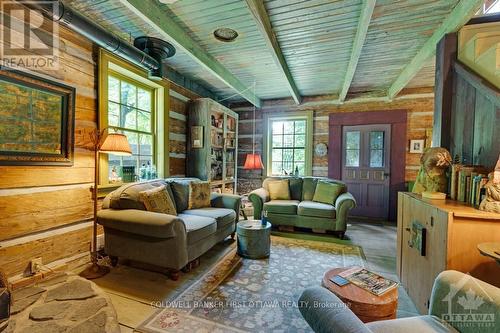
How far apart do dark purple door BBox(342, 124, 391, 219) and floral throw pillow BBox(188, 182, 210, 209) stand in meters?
3.07

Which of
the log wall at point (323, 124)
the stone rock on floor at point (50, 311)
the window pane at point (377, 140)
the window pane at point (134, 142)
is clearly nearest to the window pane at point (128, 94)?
the window pane at point (134, 142)

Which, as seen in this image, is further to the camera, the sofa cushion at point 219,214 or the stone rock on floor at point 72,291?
the sofa cushion at point 219,214

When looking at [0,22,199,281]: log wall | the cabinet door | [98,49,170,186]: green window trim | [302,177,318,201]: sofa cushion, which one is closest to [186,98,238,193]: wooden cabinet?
[98,49,170,186]: green window trim

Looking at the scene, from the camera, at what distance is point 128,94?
124 inches

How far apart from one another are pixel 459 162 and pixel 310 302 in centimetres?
200

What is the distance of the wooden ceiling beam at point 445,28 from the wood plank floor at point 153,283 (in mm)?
2519

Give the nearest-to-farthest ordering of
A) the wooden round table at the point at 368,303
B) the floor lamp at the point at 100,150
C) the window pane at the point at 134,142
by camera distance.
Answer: the wooden round table at the point at 368,303 < the floor lamp at the point at 100,150 < the window pane at the point at 134,142

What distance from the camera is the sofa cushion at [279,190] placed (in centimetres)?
430

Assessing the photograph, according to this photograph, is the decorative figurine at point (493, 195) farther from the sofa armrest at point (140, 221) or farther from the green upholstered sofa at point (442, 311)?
the sofa armrest at point (140, 221)

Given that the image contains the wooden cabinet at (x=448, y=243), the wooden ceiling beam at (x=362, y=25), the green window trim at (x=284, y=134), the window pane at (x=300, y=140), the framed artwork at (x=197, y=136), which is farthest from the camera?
the window pane at (x=300, y=140)

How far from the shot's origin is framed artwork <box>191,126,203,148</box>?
4090 mm

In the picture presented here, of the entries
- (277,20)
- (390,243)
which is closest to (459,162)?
(390,243)

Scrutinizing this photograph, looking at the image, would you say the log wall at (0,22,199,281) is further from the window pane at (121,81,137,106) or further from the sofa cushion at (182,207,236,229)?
the sofa cushion at (182,207,236,229)

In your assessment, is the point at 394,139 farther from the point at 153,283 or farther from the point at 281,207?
the point at 153,283
